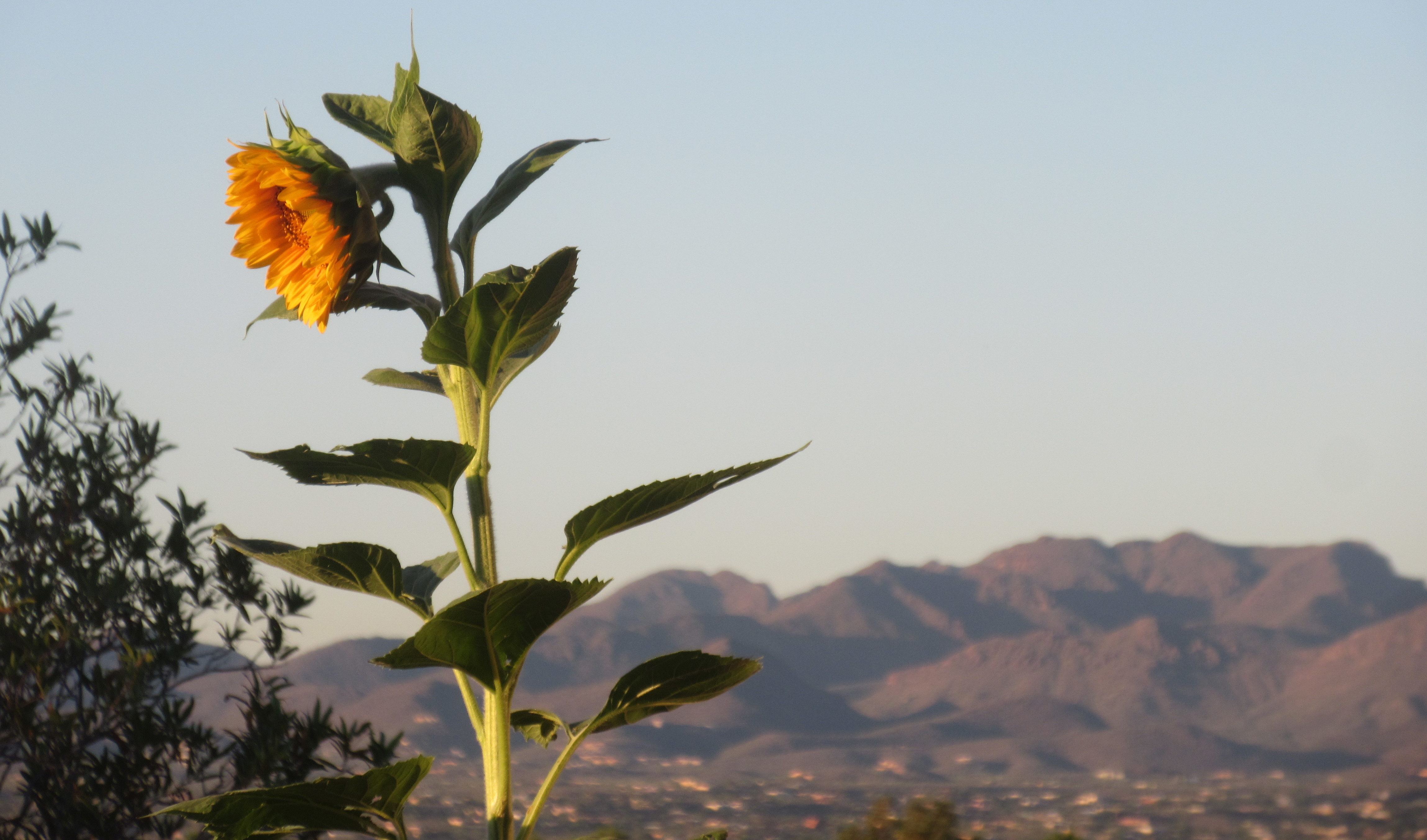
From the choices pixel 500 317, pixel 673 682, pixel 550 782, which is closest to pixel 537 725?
pixel 550 782

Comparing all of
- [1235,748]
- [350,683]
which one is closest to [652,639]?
[350,683]

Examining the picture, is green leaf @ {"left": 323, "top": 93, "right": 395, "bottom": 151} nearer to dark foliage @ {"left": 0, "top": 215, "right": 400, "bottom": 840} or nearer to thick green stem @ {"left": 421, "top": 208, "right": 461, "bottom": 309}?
thick green stem @ {"left": 421, "top": 208, "right": 461, "bottom": 309}

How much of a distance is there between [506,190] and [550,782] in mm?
969

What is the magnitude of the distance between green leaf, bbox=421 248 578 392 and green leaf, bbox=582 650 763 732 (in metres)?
0.52

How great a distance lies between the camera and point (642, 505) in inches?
66.2

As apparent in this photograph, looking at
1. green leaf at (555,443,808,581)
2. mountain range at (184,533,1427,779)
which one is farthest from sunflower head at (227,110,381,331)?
mountain range at (184,533,1427,779)

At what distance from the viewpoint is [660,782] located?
106250 mm

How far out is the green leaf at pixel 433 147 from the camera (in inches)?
68.6

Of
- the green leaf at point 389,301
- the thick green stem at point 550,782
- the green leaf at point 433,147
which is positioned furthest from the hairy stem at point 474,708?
the green leaf at point 433,147

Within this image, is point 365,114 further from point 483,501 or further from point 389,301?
point 483,501

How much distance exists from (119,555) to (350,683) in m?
157

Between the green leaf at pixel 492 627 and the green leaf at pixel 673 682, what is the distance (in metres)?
0.20

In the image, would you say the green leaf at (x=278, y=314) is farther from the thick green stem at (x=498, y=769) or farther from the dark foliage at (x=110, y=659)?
the dark foliage at (x=110, y=659)

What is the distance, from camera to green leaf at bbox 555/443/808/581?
5.39 feet
